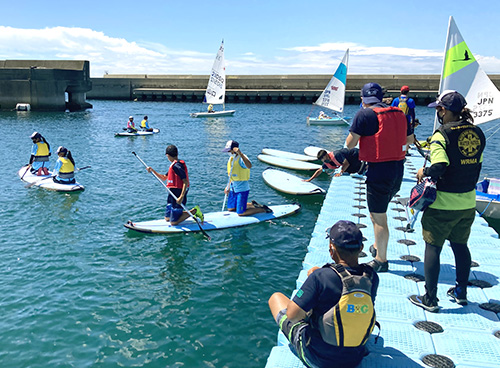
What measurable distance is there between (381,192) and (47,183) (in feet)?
51.2

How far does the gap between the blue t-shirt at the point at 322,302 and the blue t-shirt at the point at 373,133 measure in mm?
2612

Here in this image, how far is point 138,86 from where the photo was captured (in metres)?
90.4

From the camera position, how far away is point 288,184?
17.6 m

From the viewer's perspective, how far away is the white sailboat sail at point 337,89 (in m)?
35.8

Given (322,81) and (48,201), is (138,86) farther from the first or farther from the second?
(48,201)

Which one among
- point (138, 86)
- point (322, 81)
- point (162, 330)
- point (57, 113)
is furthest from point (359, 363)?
point (138, 86)

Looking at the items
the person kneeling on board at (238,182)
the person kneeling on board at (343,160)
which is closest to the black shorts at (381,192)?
the person kneeling on board at (343,160)

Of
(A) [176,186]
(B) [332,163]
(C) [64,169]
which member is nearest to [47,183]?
(C) [64,169]

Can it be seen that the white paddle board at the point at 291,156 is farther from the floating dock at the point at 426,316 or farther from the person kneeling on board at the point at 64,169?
the floating dock at the point at 426,316

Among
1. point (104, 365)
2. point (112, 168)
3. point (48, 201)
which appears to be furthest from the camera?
point (112, 168)

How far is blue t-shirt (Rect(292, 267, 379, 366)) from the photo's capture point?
4078 mm

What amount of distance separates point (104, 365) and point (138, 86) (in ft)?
297

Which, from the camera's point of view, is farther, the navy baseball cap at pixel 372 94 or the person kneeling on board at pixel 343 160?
Result: the person kneeling on board at pixel 343 160

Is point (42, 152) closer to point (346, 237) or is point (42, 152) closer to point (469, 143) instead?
point (346, 237)
